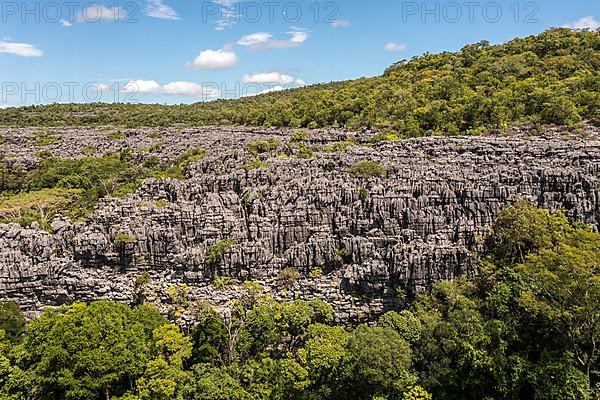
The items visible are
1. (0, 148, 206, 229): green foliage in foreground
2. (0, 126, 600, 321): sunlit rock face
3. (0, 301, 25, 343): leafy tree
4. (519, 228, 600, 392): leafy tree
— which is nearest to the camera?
(519, 228, 600, 392): leafy tree

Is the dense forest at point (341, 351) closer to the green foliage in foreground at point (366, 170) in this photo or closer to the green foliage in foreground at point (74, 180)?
the green foliage in foreground at point (366, 170)

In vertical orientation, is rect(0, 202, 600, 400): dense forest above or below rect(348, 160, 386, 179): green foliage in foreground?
below

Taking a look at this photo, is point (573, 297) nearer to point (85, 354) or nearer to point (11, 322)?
point (85, 354)

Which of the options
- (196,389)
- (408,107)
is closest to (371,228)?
(196,389)

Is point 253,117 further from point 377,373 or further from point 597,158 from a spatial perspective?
point 377,373

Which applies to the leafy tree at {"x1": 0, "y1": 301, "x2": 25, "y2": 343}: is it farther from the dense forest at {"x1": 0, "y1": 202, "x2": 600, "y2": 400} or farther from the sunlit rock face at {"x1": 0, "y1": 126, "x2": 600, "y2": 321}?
the sunlit rock face at {"x1": 0, "y1": 126, "x2": 600, "y2": 321}

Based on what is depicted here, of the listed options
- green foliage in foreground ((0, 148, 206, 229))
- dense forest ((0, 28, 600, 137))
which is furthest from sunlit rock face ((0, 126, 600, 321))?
dense forest ((0, 28, 600, 137))
